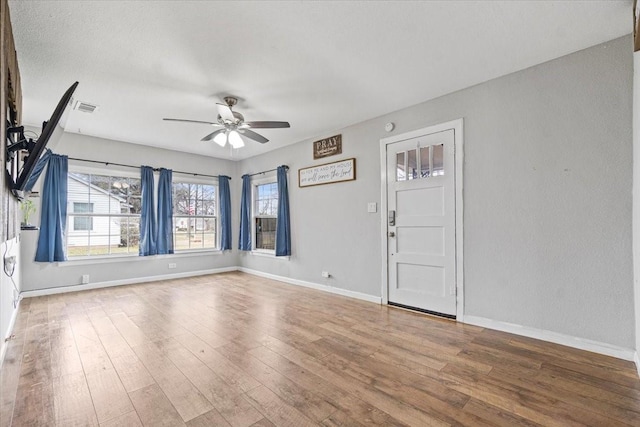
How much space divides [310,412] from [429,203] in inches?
101

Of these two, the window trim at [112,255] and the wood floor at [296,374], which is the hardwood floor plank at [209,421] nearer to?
the wood floor at [296,374]

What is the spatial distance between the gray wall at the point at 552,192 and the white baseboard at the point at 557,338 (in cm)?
5

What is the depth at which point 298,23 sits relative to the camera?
2188mm

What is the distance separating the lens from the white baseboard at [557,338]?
2340 mm

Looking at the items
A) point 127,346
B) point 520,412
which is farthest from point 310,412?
point 127,346

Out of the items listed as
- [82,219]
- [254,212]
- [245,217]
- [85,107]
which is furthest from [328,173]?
[82,219]

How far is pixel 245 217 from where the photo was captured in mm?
6234

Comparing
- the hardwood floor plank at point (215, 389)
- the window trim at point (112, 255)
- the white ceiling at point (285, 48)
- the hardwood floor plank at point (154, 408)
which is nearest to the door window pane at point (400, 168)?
the white ceiling at point (285, 48)

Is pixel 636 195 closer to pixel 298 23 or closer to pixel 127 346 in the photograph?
pixel 298 23

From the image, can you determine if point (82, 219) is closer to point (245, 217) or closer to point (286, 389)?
point (245, 217)

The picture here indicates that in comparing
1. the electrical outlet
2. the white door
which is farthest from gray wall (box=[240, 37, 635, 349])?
the electrical outlet

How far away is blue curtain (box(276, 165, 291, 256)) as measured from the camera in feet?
17.2

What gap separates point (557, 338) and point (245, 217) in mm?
5230

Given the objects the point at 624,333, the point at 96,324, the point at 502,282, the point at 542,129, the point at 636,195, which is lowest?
the point at 96,324
